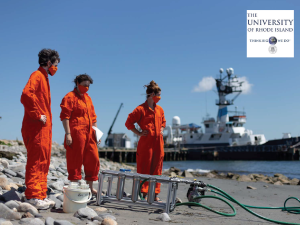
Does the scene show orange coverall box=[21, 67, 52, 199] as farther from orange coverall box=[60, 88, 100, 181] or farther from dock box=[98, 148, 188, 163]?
dock box=[98, 148, 188, 163]

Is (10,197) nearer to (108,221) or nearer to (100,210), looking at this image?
(100,210)

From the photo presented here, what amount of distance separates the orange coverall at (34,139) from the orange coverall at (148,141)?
4.40 feet

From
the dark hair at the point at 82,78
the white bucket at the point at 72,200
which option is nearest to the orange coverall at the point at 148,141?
the dark hair at the point at 82,78

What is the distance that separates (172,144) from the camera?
4959cm

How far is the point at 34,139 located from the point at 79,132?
0.63m

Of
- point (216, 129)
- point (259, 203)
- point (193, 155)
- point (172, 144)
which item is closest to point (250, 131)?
point (216, 129)

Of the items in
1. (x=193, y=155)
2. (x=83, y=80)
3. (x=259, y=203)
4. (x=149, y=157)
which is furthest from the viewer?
(x=193, y=155)

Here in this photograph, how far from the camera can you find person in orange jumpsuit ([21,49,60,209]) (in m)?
2.87

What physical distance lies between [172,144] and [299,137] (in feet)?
62.5

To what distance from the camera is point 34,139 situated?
114 inches

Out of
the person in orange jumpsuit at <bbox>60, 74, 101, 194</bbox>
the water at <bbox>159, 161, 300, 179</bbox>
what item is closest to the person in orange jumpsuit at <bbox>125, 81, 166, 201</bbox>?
the person in orange jumpsuit at <bbox>60, 74, 101, 194</bbox>

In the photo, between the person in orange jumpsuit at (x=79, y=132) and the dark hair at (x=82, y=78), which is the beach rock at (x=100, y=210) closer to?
the person in orange jumpsuit at (x=79, y=132)

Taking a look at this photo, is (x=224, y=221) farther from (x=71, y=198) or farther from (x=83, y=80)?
(x=83, y=80)

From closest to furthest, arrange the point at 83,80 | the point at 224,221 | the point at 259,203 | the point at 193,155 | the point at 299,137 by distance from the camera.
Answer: the point at 224,221 < the point at 83,80 < the point at 259,203 < the point at 299,137 < the point at 193,155
